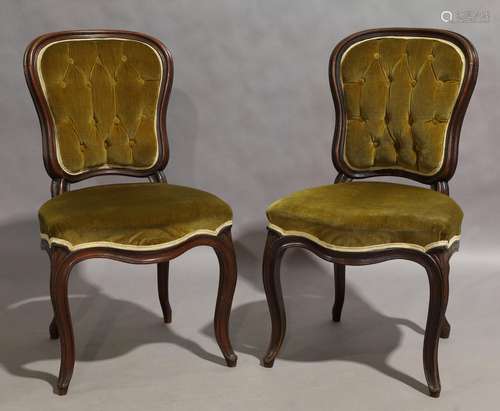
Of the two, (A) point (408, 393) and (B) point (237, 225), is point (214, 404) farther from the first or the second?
(B) point (237, 225)

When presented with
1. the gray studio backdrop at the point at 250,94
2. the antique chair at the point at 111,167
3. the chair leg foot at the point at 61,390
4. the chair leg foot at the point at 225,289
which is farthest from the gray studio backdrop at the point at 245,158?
the chair leg foot at the point at 61,390

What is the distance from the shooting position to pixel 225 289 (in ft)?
8.74

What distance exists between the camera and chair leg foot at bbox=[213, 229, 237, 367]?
261 centimetres

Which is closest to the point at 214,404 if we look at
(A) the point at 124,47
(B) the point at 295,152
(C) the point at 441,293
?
(C) the point at 441,293

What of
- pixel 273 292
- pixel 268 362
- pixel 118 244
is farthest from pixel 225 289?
pixel 118 244

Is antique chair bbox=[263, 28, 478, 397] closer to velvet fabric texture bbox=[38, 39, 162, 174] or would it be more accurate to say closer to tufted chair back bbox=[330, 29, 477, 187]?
tufted chair back bbox=[330, 29, 477, 187]

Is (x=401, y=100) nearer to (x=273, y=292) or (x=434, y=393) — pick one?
(x=273, y=292)

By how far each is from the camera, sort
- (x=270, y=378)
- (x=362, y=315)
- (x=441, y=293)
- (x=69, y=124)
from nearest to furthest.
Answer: (x=441, y=293) < (x=270, y=378) < (x=69, y=124) < (x=362, y=315)

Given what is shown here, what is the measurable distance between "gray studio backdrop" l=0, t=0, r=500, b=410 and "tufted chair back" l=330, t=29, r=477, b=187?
62 centimetres

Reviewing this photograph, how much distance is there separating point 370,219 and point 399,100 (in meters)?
0.66

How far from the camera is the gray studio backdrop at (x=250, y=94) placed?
11.9 ft

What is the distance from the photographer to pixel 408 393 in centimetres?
254

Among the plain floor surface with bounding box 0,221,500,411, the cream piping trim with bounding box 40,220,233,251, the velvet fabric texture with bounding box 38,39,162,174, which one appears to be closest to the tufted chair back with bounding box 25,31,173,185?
the velvet fabric texture with bounding box 38,39,162,174

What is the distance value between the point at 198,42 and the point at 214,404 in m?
1.77
